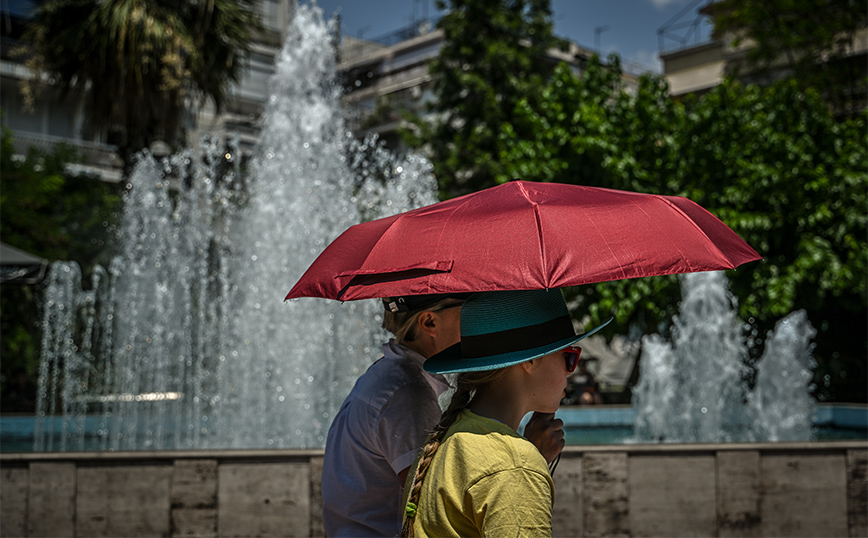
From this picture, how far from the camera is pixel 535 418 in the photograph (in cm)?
181

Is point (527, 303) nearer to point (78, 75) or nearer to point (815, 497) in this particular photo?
point (815, 497)

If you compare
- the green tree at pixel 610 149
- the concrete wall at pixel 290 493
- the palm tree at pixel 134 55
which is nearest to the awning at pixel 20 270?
the palm tree at pixel 134 55

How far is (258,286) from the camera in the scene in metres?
8.54

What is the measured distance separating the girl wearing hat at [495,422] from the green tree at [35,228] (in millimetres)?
14963

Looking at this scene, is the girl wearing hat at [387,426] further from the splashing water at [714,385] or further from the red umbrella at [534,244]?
the splashing water at [714,385]

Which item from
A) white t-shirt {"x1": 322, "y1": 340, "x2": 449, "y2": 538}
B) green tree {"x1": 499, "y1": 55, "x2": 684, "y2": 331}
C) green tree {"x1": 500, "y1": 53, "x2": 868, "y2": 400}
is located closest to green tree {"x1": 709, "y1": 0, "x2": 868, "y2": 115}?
green tree {"x1": 500, "y1": 53, "x2": 868, "y2": 400}

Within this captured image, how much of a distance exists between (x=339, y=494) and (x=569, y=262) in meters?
0.87

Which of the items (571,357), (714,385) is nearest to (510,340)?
(571,357)

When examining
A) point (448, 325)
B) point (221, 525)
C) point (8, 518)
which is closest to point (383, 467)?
point (448, 325)

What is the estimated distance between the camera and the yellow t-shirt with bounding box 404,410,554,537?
1364mm

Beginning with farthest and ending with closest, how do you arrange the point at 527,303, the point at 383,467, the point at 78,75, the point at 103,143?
the point at 103,143, the point at 78,75, the point at 383,467, the point at 527,303

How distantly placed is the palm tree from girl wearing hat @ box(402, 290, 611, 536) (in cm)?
1251

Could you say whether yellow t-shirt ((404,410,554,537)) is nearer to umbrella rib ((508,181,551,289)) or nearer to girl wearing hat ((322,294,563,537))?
umbrella rib ((508,181,551,289))

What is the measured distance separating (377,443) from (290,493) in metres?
2.67
